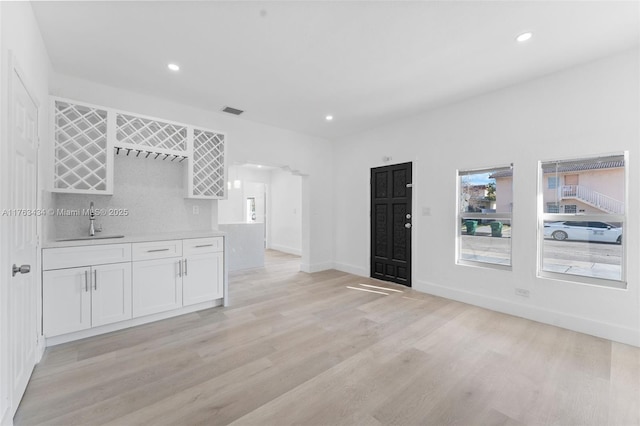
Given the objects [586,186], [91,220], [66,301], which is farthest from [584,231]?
[91,220]

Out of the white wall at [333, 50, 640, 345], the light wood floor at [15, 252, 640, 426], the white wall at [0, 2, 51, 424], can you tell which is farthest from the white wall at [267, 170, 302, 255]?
the white wall at [0, 2, 51, 424]

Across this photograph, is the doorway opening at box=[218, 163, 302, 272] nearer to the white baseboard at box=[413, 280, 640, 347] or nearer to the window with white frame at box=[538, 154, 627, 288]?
the white baseboard at box=[413, 280, 640, 347]

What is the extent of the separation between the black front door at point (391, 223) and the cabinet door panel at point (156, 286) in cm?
323

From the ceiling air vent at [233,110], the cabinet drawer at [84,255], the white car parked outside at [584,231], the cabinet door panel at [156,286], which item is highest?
the ceiling air vent at [233,110]

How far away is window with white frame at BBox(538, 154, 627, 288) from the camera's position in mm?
2729

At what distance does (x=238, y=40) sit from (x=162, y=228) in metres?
2.54

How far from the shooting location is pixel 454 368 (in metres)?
2.20

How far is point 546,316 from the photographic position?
303 centimetres

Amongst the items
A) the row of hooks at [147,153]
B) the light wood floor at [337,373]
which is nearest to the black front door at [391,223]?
the light wood floor at [337,373]

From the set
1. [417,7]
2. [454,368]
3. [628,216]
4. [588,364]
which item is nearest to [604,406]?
[588,364]

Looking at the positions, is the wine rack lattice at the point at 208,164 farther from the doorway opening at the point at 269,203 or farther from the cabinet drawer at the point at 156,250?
the doorway opening at the point at 269,203

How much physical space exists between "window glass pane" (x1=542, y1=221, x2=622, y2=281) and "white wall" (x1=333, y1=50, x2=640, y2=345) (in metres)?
0.14

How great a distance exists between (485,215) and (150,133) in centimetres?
439

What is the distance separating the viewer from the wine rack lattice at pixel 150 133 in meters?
3.12
